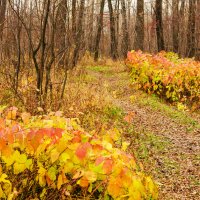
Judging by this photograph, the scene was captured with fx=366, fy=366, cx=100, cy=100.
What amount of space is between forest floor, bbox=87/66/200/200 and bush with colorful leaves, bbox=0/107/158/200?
0.58 metres

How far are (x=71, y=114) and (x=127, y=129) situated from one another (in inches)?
45.3

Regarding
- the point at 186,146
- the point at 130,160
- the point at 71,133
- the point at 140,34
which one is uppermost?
the point at 140,34

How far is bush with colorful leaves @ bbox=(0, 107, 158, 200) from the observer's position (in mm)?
2344

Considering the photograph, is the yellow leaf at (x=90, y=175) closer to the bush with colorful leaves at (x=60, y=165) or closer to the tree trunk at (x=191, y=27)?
the bush with colorful leaves at (x=60, y=165)

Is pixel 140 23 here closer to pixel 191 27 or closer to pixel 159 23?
pixel 159 23

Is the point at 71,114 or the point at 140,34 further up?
the point at 140,34

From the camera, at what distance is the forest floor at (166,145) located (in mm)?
3971

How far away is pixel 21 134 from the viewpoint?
2.42m

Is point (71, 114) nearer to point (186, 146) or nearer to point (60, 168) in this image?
point (186, 146)

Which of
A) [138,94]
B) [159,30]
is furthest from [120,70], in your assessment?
[138,94]

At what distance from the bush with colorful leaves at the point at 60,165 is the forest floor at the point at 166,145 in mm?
585

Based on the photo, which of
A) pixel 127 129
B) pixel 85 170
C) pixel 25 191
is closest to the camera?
pixel 85 170

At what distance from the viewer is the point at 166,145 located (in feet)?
17.4

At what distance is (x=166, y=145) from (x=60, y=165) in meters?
2.85
